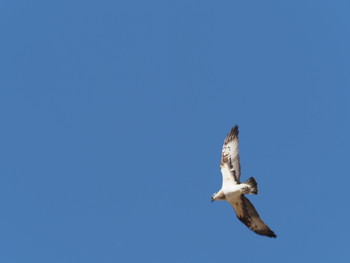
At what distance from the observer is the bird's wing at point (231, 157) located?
17641 millimetres

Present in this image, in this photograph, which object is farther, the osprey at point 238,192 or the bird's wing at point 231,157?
the bird's wing at point 231,157

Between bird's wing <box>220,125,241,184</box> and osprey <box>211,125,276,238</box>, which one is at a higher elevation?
bird's wing <box>220,125,241,184</box>

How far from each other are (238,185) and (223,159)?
4.92 feet

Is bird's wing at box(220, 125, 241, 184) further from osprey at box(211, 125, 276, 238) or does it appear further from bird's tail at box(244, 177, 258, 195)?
bird's tail at box(244, 177, 258, 195)

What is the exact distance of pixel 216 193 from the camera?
17.4m

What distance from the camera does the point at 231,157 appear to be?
1814cm

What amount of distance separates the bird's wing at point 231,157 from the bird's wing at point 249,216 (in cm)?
69

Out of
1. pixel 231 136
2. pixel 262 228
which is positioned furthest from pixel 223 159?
pixel 262 228

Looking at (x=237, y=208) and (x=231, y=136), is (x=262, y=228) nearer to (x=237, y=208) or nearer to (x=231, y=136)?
(x=237, y=208)

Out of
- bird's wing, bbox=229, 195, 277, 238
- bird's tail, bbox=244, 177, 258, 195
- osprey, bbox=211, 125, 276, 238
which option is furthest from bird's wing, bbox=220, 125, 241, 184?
bird's tail, bbox=244, 177, 258, 195

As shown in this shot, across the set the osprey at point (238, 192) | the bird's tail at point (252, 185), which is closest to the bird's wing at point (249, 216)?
the osprey at point (238, 192)

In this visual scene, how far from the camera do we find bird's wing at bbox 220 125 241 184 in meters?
17.6

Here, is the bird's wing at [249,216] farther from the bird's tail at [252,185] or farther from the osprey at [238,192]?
the bird's tail at [252,185]

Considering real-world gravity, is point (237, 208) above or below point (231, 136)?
below
